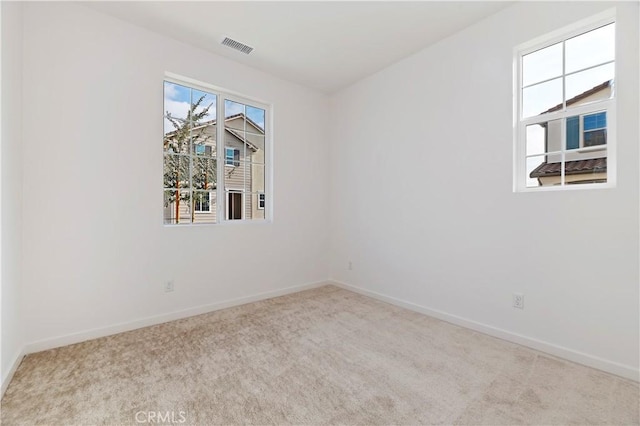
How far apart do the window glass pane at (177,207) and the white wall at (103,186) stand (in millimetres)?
150

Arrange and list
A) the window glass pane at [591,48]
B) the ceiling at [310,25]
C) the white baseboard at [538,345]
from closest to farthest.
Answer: the white baseboard at [538,345]
the window glass pane at [591,48]
the ceiling at [310,25]

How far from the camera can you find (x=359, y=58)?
131 inches

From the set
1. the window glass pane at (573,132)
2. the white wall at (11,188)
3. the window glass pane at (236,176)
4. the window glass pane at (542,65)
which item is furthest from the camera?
the window glass pane at (236,176)

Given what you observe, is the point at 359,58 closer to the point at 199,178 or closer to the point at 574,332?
the point at 199,178

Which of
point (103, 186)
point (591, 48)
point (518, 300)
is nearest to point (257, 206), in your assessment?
point (103, 186)

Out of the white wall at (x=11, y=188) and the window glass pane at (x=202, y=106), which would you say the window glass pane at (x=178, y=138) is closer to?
the window glass pane at (x=202, y=106)

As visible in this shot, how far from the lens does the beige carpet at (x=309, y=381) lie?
5.16ft

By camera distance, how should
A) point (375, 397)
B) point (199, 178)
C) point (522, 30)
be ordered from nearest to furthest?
point (375, 397)
point (522, 30)
point (199, 178)

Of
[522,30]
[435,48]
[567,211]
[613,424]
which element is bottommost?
[613,424]

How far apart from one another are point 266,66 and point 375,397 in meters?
3.52

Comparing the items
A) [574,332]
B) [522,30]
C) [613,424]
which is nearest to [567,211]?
[574,332]

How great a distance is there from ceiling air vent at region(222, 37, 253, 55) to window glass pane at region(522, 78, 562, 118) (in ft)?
8.93

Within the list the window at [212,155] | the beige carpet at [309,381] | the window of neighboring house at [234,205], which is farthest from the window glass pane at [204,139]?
the beige carpet at [309,381]

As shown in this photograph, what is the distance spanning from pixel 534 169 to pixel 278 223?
2.78 m
